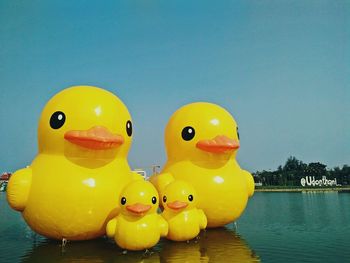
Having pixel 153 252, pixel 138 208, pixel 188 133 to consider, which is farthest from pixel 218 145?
pixel 153 252

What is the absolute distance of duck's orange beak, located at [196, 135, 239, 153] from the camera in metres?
9.33

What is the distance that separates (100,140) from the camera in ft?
25.0

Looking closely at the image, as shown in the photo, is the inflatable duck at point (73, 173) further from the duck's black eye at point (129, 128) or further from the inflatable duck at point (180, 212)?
the inflatable duck at point (180, 212)

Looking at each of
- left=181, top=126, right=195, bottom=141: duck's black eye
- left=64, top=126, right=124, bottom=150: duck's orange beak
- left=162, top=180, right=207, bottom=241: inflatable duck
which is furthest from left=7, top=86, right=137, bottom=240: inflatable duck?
left=181, top=126, right=195, bottom=141: duck's black eye

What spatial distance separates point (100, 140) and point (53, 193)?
1.68 metres

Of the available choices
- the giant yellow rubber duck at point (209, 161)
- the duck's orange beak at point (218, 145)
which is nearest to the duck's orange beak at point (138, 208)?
the giant yellow rubber duck at point (209, 161)

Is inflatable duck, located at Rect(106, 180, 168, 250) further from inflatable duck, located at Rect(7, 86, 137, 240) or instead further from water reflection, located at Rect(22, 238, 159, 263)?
inflatable duck, located at Rect(7, 86, 137, 240)

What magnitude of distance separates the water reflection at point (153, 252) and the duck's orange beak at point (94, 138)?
251 centimetres

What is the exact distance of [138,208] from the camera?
7.07m

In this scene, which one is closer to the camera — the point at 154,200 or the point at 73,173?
the point at 154,200

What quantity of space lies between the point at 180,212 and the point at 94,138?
2870 mm

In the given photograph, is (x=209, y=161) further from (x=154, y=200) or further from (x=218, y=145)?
(x=154, y=200)

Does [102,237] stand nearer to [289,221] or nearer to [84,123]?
[84,123]

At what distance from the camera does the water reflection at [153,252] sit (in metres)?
6.97
